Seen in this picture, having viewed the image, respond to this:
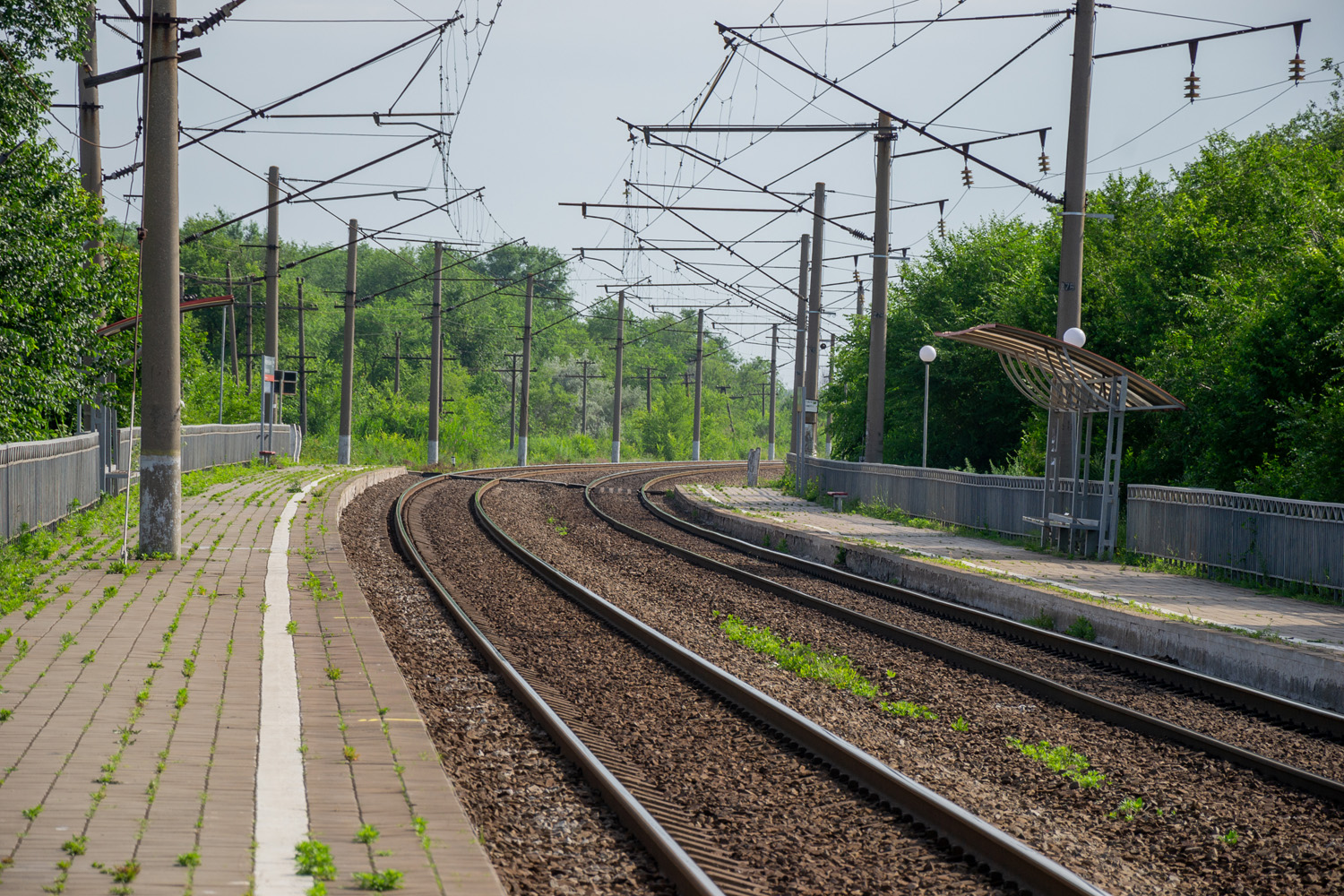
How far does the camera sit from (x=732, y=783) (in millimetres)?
6895

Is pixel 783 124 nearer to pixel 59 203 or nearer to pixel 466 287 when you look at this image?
pixel 59 203

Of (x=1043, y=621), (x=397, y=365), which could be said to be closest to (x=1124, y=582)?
(x=1043, y=621)

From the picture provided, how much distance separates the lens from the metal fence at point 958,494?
67.1 feet

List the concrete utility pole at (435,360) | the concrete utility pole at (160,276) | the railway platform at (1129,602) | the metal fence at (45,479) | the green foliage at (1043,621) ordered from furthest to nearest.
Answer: the concrete utility pole at (435,360) < the metal fence at (45,479) < the green foliage at (1043,621) < the concrete utility pole at (160,276) < the railway platform at (1129,602)

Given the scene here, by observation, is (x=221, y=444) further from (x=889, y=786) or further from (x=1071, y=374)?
(x=889, y=786)

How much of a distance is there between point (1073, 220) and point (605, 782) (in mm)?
15008

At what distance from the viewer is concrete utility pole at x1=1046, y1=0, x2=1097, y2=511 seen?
1859 cm

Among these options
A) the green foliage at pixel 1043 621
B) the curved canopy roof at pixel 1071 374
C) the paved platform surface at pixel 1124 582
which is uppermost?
the curved canopy roof at pixel 1071 374

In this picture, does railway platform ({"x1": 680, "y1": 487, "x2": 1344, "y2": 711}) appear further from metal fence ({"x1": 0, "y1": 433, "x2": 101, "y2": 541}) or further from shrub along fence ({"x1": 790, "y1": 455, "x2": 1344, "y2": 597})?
metal fence ({"x1": 0, "y1": 433, "x2": 101, "y2": 541})

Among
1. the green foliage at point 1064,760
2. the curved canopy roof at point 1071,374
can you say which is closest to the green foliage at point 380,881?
the green foliage at point 1064,760

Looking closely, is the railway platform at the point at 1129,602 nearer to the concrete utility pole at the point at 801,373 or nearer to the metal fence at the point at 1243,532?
the metal fence at the point at 1243,532

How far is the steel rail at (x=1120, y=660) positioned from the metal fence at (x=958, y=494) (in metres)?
4.85

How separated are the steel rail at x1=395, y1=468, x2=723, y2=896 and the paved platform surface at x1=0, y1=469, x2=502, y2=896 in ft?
2.92

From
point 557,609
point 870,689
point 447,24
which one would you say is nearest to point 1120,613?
point 870,689
